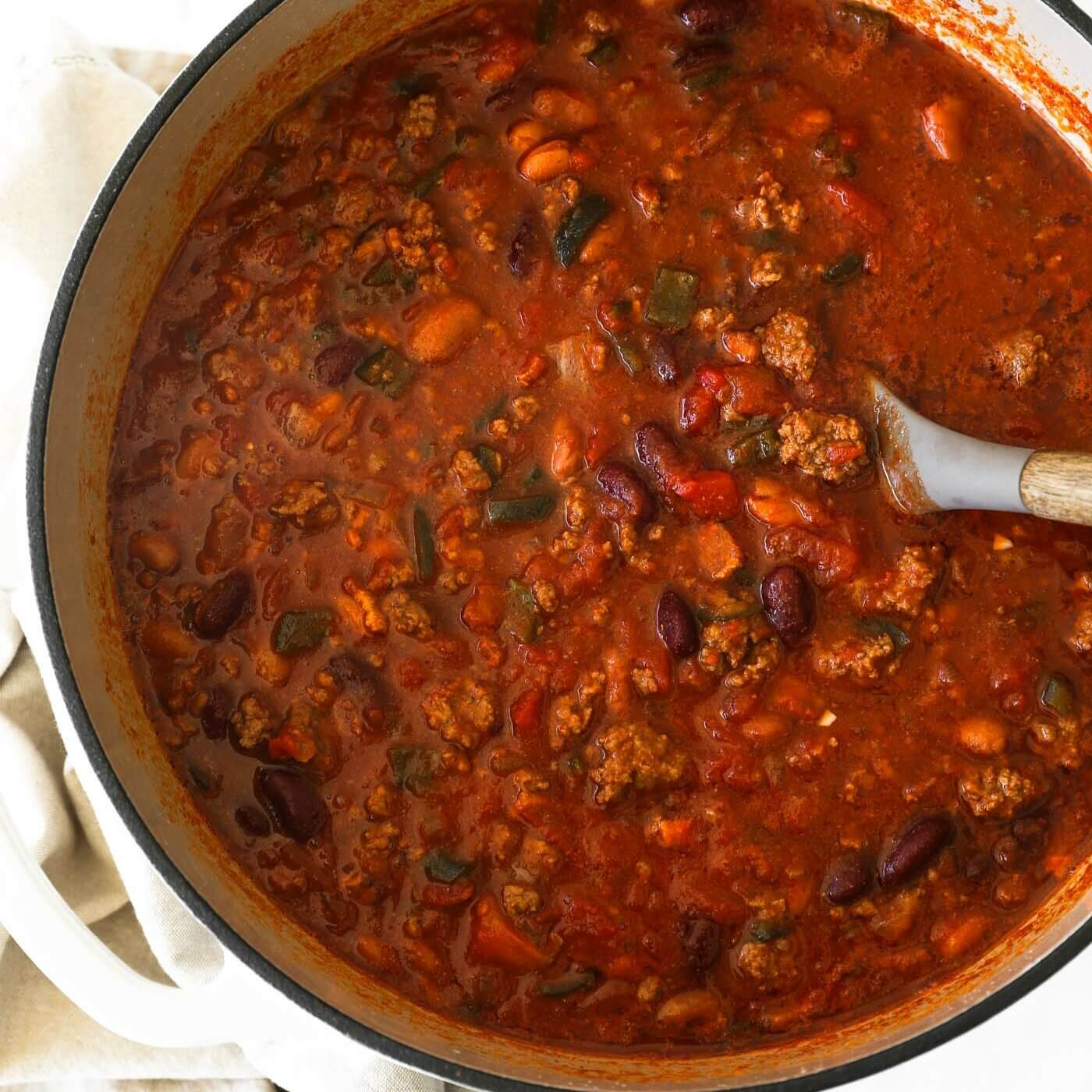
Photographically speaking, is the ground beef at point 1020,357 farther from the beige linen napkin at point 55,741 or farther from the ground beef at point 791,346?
the beige linen napkin at point 55,741

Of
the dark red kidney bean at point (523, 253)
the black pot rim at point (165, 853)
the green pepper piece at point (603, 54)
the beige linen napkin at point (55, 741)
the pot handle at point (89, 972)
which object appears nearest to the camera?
the pot handle at point (89, 972)

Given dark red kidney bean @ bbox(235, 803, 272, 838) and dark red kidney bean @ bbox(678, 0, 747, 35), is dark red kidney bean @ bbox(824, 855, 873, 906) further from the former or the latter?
dark red kidney bean @ bbox(678, 0, 747, 35)

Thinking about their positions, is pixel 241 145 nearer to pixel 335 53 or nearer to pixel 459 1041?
pixel 335 53

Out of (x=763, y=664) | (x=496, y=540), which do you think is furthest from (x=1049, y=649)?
(x=496, y=540)

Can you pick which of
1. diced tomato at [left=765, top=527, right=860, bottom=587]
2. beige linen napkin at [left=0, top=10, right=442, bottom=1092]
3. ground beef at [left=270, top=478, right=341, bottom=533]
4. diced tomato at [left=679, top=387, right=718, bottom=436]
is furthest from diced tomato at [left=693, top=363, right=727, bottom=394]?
beige linen napkin at [left=0, top=10, right=442, bottom=1092]

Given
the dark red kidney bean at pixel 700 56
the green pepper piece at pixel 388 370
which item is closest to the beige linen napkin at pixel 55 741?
the green pepper piece at pixel 388 370
